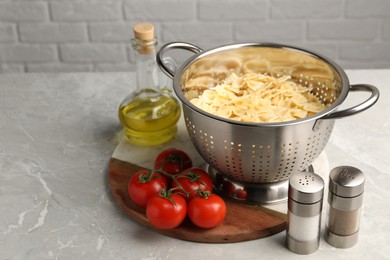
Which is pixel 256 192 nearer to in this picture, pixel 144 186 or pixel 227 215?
pixel 227 215

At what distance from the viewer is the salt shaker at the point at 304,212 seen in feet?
4.25

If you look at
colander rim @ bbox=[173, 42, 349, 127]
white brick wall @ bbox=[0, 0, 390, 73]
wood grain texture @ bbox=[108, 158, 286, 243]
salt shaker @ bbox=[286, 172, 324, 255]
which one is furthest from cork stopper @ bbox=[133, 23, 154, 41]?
white brick wall @ bbox=[0, 0, 390, 73]

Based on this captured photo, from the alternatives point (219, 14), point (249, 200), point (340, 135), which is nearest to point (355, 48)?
point (219, 14)

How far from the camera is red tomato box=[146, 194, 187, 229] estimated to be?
1.37 m

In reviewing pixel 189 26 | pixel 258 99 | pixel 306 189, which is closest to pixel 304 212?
pixel 306 189

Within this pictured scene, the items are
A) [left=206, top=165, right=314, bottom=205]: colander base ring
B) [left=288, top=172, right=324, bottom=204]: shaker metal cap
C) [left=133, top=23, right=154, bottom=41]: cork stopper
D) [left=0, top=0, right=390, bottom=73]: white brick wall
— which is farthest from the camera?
[left=0, top=0, right=390, bottom=73]: white brick wall

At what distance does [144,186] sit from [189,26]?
1456 mm

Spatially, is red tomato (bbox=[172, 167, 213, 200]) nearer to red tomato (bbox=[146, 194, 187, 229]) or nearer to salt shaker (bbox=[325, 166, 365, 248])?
red tomato (bbox=[146, 194, 187, 229])

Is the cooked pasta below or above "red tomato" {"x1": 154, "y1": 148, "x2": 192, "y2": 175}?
above

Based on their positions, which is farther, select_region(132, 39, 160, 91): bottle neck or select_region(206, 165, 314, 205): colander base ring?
select_region(132, 39, 160, 91): bottle neck

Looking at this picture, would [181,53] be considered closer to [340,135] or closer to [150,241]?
[340,135]

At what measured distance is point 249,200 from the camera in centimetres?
150

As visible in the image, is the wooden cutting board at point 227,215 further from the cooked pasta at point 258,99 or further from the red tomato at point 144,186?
the cooked pasta at point 258,99

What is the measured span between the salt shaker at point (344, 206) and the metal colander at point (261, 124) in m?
0.11
